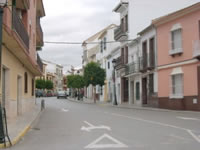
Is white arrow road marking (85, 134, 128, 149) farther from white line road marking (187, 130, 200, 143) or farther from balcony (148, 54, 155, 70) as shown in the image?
balcony (148, 54, 155, 70)

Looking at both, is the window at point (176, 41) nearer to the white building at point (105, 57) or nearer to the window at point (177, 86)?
the window at point (177, 86)

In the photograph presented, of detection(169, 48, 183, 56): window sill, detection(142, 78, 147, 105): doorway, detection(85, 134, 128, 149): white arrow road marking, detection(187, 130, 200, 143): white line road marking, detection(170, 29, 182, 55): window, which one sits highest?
detection(170, 29, 182, 55): window

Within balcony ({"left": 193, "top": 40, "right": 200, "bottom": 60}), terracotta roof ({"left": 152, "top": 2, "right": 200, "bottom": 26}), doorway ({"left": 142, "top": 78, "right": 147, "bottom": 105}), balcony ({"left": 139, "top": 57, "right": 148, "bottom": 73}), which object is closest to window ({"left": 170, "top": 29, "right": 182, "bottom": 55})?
terracotta roof ({"left": 152, "top": 2, "right": 200, "bottom": 26})

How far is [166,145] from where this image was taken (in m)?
9.38

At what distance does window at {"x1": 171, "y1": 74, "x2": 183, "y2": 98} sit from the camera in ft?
86.1

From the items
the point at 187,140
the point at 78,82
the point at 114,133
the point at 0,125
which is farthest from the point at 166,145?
the point at 78,82

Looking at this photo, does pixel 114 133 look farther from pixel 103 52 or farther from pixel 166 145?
pixel 103 52

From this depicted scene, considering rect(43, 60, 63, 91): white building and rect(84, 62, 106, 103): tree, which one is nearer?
rect(84, 62, 106, 103): tree

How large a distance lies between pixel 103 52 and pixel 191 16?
101ft

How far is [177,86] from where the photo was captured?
88.2 ft

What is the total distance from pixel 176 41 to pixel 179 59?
138cm

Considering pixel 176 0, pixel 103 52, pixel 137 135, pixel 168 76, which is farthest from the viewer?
pixel 103 52

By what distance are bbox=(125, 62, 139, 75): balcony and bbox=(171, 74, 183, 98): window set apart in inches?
278

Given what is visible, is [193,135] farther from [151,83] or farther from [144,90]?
[144,90]
